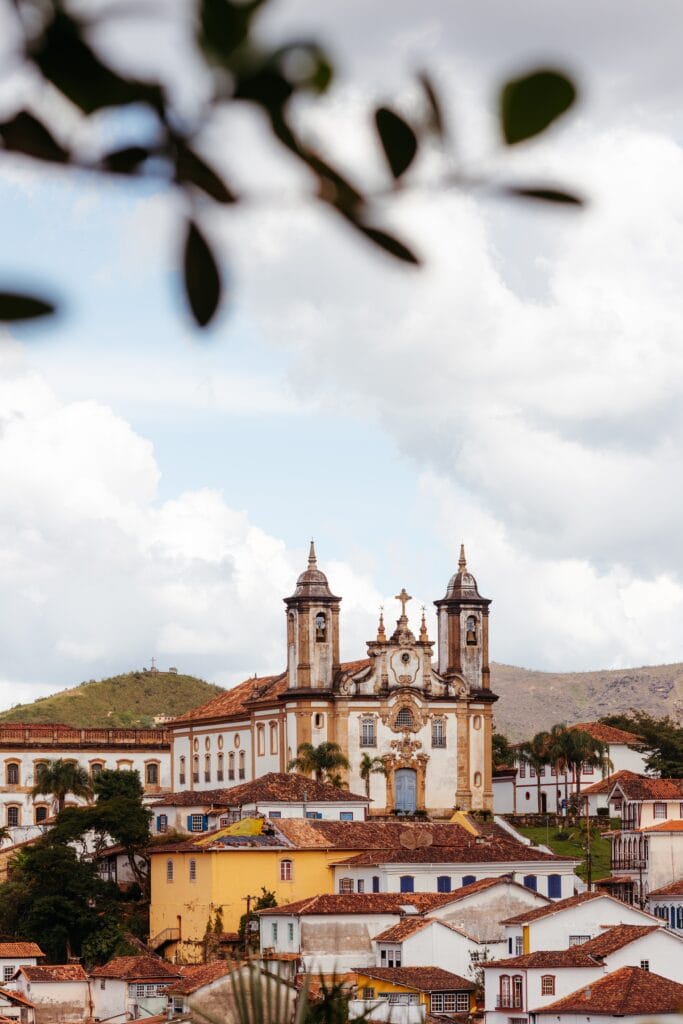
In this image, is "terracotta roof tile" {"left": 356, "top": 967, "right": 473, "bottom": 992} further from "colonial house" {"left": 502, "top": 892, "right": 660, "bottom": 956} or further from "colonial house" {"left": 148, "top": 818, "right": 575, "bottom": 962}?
"colonial house" {"left": 148, "top": 818, "right": 575, "bottom": 962}

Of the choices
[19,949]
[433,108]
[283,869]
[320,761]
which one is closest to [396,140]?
[433,108]

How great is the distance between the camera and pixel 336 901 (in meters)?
49.3

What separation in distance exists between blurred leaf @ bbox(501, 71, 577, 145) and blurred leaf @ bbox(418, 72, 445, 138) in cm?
6

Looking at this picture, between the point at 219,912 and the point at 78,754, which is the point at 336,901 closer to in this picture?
the point at 219,912

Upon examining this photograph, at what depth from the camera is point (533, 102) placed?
5.00 ft

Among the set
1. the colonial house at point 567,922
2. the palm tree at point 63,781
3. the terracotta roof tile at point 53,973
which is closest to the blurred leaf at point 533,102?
the colonial house at point 567,922

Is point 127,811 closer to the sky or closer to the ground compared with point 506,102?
closer to the ground

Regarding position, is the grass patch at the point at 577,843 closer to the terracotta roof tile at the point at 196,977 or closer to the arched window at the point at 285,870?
the arched window at the point at 285,870

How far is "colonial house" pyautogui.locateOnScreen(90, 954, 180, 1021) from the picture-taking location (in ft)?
148

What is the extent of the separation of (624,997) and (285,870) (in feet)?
53.0

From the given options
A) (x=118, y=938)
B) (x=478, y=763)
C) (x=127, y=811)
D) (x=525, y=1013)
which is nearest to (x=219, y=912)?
(x=118, y=938)

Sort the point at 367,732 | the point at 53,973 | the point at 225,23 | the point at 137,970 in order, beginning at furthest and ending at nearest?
the point at 367,732 < the point at 53,973 < the point at 137,970 < the point at 225,23

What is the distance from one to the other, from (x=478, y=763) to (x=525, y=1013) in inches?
1221

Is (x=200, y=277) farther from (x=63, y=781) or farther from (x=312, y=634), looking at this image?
(x=312, y=634)
